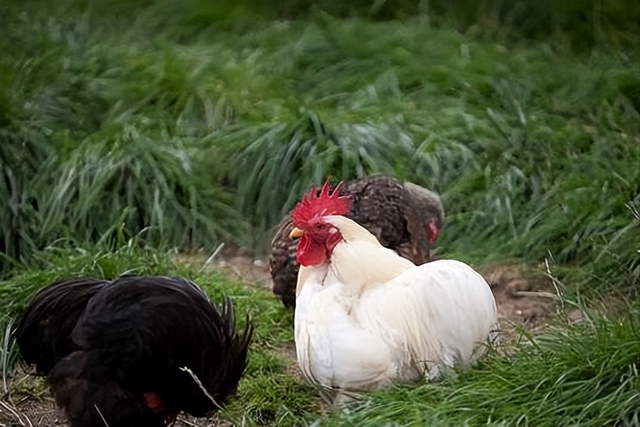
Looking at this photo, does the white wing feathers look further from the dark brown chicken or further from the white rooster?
the dark brown chicken

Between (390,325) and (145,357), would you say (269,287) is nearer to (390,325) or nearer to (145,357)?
(390,325)

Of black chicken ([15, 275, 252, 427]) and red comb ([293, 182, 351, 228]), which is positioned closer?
black chicken ([15, 275, 252, 427])

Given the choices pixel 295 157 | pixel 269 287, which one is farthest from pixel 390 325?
pixel 295 157

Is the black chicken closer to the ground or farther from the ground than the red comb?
closer to the ground

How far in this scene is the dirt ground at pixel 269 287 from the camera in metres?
4.73

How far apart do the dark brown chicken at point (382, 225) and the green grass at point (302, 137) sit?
0.32 meters

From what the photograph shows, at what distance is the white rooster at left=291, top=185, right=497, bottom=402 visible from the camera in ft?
13.8

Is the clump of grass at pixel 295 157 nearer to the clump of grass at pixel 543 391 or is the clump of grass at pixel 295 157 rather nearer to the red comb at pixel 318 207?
the red comb at pixel 318 207

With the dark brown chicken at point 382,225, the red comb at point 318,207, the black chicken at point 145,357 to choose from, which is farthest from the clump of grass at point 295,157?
the black chicken at point 145,357

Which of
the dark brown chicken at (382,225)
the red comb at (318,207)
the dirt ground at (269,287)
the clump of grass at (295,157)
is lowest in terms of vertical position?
the dirt ground at (269,287)

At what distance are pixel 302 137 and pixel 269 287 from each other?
1085mm

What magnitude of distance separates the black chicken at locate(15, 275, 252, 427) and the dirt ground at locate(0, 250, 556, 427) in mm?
676

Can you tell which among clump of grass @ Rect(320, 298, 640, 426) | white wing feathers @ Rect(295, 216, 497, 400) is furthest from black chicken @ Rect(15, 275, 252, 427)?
clump of grass @ Rect(320, 298, 640, 426)

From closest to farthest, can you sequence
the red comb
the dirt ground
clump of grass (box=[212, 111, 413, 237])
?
the red comb, the dirt ground, clump of grass (box=[212, 111, 413, 237])
